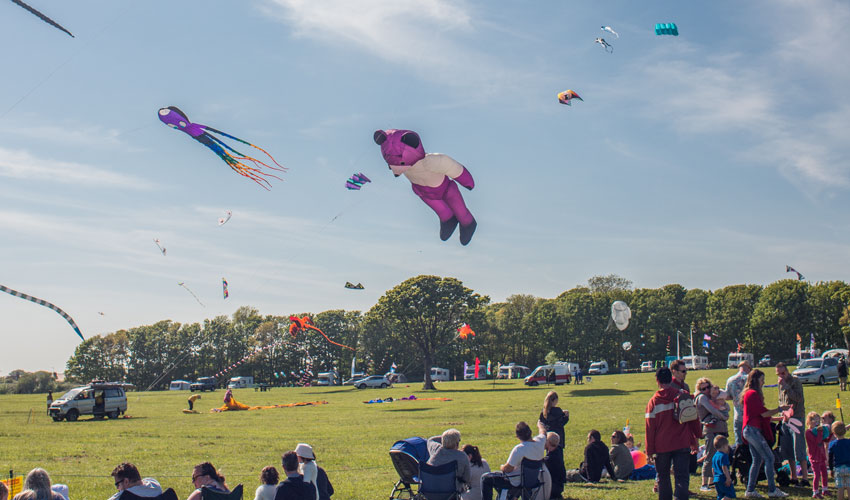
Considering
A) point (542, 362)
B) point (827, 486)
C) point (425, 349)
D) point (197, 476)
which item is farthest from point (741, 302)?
point (197, 476)

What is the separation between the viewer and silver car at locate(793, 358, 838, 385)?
3189 cm

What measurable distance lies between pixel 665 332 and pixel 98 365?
264 ft

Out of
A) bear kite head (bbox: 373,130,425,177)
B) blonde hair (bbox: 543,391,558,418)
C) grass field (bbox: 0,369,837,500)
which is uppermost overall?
bear kite head (bbox: 373,130,425,177)

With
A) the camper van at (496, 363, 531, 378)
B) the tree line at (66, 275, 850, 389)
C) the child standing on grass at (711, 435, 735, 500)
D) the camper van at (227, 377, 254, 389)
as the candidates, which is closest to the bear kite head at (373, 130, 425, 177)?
the child standing on grass at (711, 435, 735, 500)

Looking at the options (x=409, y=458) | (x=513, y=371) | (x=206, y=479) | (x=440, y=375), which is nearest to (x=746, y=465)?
(x=409, y=458)

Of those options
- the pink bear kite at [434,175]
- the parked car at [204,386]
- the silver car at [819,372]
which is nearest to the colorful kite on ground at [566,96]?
the pink bear kite at [434,175]

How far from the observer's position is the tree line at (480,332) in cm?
5972

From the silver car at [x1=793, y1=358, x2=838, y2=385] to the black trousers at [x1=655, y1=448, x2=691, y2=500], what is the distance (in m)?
27.8

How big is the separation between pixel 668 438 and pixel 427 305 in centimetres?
5049

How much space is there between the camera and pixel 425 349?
59406 mm

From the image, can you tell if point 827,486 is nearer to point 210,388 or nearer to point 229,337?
point 210,388

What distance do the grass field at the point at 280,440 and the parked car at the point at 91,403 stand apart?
1156 millimetres

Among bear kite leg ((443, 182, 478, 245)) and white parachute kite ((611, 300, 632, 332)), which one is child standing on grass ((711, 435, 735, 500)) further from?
white parachute kite ((611, 300, 632, 332))

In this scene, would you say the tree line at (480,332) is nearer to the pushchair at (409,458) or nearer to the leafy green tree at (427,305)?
the leafy green tree at (427,305)
